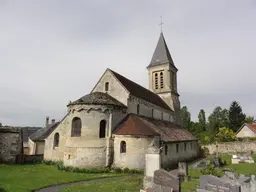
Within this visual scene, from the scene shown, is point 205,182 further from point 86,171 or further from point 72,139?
point 72,139

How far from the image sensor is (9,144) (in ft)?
86.7

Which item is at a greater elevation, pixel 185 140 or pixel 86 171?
pixel 185 140

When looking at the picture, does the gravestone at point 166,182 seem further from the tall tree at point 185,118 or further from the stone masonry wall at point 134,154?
the tall tree at point 185,118

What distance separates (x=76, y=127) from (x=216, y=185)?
50.4 feet

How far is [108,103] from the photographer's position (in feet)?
74.2

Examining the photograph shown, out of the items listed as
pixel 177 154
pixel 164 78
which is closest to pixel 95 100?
pixel 177 154

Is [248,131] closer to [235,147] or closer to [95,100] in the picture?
[235,147]

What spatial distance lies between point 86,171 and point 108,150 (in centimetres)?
291

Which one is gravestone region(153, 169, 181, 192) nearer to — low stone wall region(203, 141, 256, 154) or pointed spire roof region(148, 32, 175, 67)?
pointed spire roof region(148, 32, 175, 67)

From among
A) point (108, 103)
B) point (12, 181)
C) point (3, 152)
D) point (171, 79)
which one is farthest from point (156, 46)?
point (12, 181)

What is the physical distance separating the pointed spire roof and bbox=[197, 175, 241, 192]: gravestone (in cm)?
3132

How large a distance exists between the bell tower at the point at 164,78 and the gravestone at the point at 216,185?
93.2 feet

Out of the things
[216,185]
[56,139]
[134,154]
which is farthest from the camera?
[56,139]

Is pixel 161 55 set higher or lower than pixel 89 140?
higher
